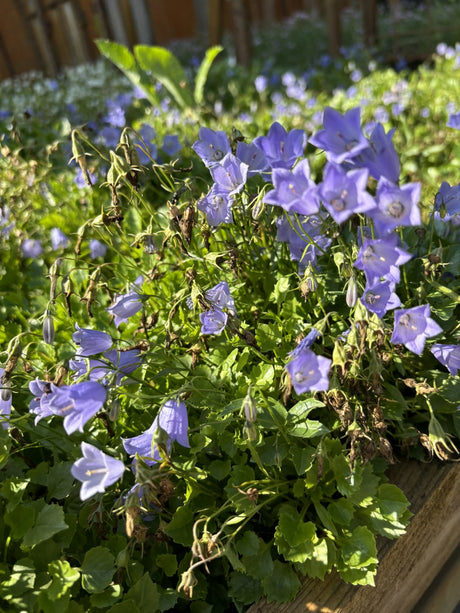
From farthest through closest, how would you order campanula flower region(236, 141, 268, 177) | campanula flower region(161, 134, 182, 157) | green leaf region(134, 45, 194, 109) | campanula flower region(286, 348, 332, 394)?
green leaf region(134, 45, 194, 109) → campanula flower region(161, 134, 182, 157) → campanula flower region(236, 141, 268, 177) → campanula flower region(286, 348, 332, 394)

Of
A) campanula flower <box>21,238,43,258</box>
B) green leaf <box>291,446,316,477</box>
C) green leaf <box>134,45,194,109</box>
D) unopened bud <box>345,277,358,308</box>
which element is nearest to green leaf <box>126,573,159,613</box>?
green leaf <box>291,446,316,477</box>

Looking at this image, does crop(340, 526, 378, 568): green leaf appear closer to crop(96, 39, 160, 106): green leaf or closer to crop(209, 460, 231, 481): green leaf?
crop(209, 460, 231, 481): green leaf

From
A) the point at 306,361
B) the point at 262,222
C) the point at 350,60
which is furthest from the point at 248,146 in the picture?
the point at 350,60

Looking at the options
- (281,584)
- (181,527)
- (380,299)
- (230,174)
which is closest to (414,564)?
(281,584)

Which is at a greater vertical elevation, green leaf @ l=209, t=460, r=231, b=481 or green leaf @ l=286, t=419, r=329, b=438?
green leaf @ l=286, t=419, r=329, b=438

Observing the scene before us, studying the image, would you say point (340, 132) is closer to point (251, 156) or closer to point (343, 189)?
point (343, 189)

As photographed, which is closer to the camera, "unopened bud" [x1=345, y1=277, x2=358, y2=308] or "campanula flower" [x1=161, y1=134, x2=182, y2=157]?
"unopened bud" [x1=345, y1=277, x2=358, y2=308]

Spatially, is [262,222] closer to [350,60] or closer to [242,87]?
[242,87]
